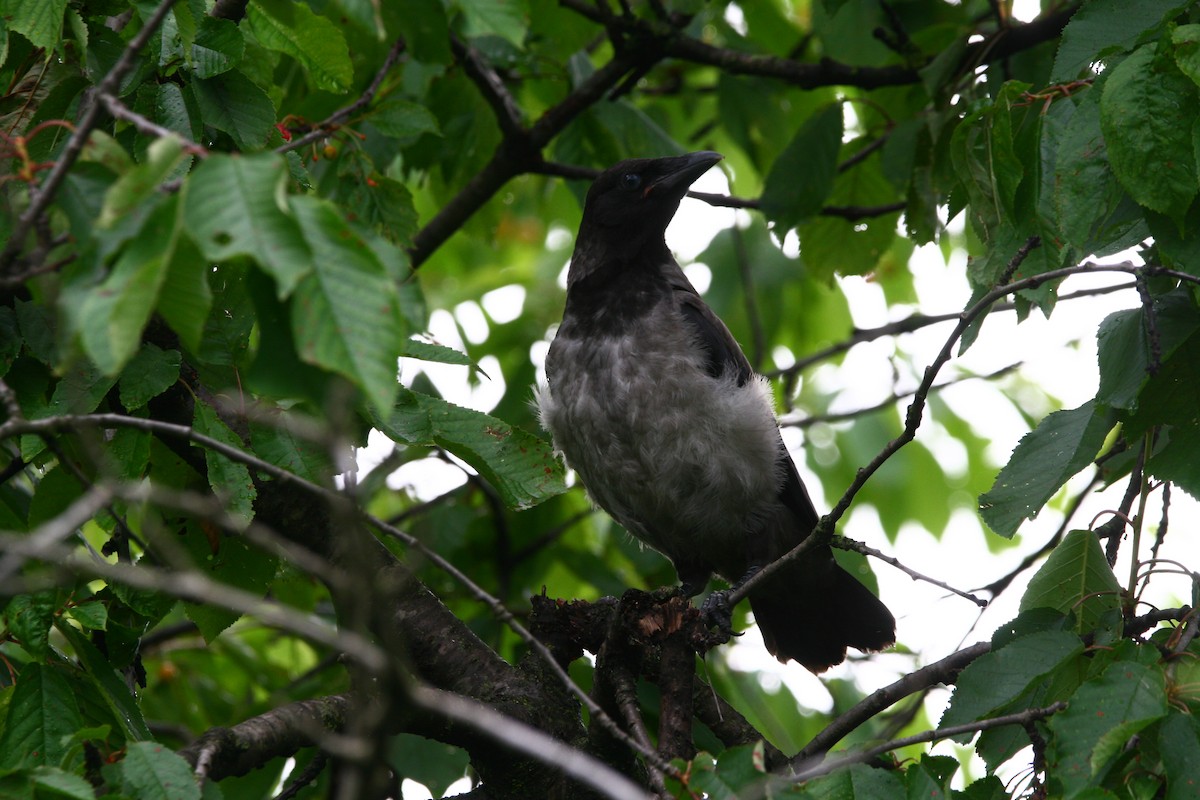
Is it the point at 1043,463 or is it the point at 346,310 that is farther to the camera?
the point at 1043,463

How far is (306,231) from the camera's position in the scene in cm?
172

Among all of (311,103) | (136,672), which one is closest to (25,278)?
→ (136,672)

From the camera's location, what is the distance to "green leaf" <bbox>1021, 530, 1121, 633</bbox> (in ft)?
9.42

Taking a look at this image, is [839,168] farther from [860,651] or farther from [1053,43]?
[860,651]

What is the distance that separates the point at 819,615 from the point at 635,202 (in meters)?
2.04

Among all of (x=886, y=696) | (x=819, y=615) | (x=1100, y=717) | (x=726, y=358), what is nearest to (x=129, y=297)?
(x=1100, y=717)

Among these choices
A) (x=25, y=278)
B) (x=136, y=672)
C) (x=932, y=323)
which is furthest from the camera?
(x=932, y=323)

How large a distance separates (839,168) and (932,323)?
0.86m

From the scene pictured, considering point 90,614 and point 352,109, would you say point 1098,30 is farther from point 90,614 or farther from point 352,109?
point 90,614

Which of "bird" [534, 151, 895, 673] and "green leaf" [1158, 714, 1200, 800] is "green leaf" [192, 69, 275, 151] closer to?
"bird" [534, 151, 895, 673]

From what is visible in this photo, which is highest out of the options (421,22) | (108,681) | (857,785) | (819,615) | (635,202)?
(421,22)

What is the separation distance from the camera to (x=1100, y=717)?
2.29m

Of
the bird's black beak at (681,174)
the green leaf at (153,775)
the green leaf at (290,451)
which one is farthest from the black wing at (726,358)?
the green leaf at (153,775)

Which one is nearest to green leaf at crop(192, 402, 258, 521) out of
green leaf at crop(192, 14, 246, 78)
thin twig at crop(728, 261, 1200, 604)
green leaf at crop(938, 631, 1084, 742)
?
green leaf at crop(192, 14, 246, 78)
